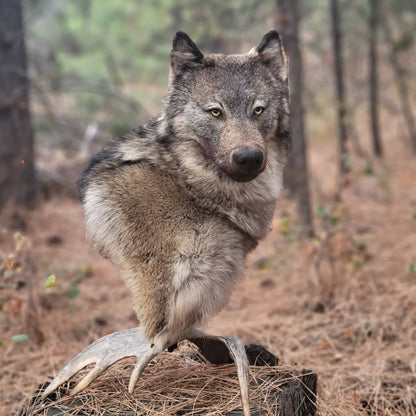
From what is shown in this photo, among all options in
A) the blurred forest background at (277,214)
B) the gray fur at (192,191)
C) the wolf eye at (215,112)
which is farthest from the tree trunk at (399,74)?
the wolf eye at (215,112)

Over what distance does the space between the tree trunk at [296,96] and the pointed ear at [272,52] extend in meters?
4.14

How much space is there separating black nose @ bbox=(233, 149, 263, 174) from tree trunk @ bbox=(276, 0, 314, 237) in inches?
187

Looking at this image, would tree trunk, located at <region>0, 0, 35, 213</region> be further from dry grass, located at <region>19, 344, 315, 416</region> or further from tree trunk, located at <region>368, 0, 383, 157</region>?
tree trunk, located at <region>368, 0, 383, 157</region>

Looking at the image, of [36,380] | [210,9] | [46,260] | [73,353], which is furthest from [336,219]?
[210,9]

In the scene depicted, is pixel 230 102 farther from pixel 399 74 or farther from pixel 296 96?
pixel 399 74

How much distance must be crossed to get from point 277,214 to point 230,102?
7.27 metres

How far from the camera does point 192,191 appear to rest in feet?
10.0

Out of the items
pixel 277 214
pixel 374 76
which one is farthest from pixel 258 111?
pixel 374 76

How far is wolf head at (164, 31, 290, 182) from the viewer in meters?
2.86

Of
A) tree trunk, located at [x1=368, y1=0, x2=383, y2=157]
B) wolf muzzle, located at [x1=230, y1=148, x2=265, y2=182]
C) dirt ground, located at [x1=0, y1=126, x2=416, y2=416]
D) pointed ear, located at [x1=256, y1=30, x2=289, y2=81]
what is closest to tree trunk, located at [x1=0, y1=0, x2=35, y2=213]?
dirt ground, located at [x1=0, y1=126, x2=416, y2=416]

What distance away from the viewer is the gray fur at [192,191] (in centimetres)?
292

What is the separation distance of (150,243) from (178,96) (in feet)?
2.87

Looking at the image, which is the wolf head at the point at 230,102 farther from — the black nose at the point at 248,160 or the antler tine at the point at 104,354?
the antler tine at the point at 104,354

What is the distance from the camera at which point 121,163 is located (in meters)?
3.21
